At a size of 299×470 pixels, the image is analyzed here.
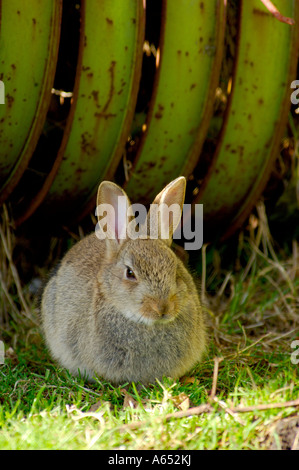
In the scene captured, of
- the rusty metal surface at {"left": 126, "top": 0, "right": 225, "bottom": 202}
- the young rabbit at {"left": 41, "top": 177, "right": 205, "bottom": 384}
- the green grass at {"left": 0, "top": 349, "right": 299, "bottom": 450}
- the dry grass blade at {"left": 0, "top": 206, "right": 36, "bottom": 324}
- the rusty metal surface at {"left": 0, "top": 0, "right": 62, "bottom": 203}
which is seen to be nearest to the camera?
the green grass at {"left": 0, "top": 349, "right": 299, "bottom": 450}

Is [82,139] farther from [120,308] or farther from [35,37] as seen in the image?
[120,308]

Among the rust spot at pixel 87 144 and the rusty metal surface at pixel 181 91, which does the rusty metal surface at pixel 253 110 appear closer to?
the rusty metal surface at pixel 181 91

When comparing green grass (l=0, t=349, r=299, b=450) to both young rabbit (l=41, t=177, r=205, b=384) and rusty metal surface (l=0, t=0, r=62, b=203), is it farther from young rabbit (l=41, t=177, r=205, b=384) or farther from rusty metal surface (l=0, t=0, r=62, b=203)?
rusty metal surface (l=0, t=0, r=62, b=203)

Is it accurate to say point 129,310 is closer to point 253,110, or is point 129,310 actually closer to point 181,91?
point 181,91

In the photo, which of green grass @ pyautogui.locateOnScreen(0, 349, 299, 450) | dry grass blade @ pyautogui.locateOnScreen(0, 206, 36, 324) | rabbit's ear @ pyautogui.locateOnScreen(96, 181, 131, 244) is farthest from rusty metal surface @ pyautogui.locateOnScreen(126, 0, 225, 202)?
green grass @ pyautogui.locateOnScreen(0, 349, 299, 450)

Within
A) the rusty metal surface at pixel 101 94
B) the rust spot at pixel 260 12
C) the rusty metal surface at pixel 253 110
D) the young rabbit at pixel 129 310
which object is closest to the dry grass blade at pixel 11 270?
the rusty metal surface at pixel 101 94

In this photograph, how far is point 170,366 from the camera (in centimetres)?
352

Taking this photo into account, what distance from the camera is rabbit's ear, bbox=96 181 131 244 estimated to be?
144 inches

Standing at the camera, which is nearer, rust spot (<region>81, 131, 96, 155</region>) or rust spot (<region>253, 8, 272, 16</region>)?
rust spot (<region>81, 131, 96, 155</region>)

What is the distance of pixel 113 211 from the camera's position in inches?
146

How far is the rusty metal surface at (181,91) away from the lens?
14.0 feet

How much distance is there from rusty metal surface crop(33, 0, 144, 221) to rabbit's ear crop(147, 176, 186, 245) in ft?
2.55

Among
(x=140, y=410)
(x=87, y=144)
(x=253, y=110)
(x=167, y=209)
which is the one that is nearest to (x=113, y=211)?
(x=167, y=209)

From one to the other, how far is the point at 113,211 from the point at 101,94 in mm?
871
